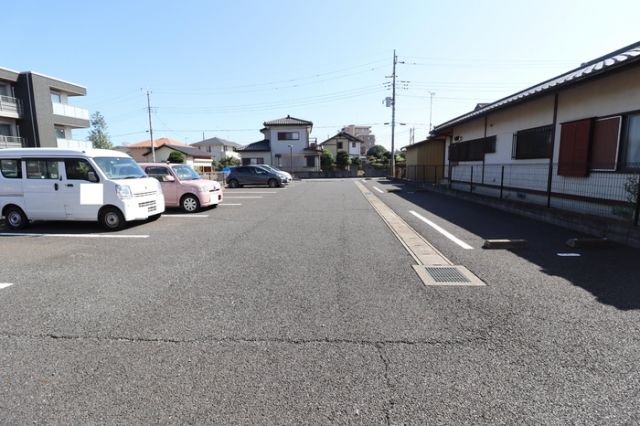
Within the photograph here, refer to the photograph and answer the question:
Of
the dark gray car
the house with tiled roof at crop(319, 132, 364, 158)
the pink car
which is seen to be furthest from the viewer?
the house with tiled roof at crop(319, 132, 364, 158)

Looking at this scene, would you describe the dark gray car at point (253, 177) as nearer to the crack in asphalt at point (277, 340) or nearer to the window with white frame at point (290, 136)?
the crack in asphalt at point (277, 340)

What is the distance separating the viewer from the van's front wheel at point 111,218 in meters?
7.55

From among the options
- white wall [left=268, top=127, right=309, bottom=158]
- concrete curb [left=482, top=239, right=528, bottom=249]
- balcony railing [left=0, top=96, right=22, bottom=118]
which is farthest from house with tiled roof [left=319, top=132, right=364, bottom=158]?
concrete curb [left=482, top=239, right=528, bottom=249]

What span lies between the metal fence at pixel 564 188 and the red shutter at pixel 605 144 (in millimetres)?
219

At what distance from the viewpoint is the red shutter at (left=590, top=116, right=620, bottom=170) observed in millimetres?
7477

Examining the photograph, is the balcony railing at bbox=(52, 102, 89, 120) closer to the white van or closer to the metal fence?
the white van

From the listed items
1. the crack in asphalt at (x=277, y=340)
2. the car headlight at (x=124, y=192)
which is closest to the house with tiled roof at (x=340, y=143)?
the car headlight at (x=124, y=192)

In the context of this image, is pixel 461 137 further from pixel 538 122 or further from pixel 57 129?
pixel 57 129

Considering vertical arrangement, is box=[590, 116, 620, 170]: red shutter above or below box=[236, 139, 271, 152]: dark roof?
below

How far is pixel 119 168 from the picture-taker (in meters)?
8.05

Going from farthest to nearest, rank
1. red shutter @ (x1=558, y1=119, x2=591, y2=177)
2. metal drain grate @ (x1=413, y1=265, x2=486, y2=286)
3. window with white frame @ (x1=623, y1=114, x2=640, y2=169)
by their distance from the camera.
A: red shutter @ (x1=558, y1=119, x2=591, y2=177) < window with white frame @ (x1=623, y1=114, x2=640, y2=169) < metal drain grate @ (x1=413, y1=265, x2=486, y2=286)

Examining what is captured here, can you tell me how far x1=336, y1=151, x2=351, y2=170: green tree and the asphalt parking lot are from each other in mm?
38746

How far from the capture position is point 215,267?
16.0ft

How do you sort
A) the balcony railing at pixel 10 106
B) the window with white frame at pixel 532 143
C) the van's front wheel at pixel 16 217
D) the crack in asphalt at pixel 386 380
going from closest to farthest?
1. the crack in asphalt at pixel 386 380
2. the van's front wheel at pixel 16 217
3. the window with white frame at pixel 532 143
4. the balcony railing at pixel 10 106
